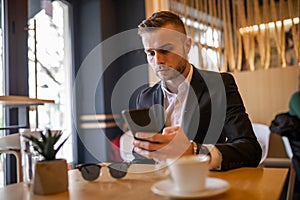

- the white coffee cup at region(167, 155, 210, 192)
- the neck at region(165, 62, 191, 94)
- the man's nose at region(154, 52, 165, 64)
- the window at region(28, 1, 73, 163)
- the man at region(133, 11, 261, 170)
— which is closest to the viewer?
the white coffee cup at region(167, 155, 210, 192)

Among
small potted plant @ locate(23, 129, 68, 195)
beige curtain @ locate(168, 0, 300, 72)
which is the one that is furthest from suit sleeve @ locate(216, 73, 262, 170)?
beige curtain @ locate(168, 0, 300, 72)

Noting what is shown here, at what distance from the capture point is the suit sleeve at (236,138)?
1096 millimetres

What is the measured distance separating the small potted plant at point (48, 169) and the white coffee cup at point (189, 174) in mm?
345

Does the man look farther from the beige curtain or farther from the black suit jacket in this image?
the beige curtain

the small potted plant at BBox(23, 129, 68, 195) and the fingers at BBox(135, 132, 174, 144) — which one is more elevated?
the fingers at BBox(135, 132, 174, 144)

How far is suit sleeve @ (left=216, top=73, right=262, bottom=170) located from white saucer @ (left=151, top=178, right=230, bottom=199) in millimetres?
283

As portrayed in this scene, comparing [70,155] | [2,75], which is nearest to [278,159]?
[70,155]

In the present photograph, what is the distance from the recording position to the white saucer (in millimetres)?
705

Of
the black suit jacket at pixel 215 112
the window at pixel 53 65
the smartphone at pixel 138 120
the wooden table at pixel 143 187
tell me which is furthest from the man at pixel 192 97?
the window at pixel 53 65

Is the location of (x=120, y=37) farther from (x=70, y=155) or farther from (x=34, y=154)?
(x=34, y=154)

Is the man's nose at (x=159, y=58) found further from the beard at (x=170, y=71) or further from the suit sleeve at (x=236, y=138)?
the suit sleeve at (x=236, y=138)

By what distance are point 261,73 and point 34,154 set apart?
9.49 feet

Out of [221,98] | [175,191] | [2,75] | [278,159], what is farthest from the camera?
[278,159]

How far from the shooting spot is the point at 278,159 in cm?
319
